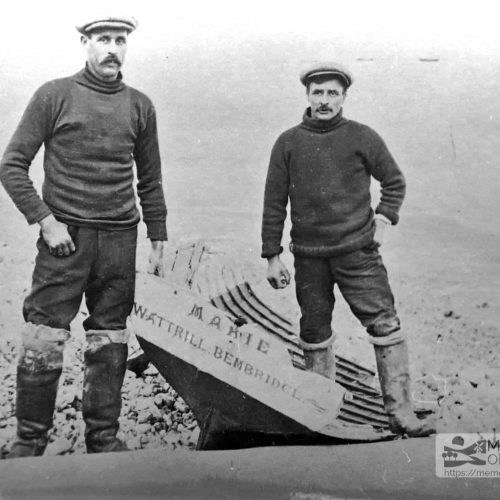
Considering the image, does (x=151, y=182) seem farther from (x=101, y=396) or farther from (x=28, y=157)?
(x=101, y=396)

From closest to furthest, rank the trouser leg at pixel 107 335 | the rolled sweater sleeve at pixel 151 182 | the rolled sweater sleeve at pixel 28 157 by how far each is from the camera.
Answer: the rolled sweater sleeve at pixel 28 157
the trouser leg at pixel 107 335
the rolled sweater sleeve at pixel 151 182

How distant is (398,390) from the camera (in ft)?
15.0

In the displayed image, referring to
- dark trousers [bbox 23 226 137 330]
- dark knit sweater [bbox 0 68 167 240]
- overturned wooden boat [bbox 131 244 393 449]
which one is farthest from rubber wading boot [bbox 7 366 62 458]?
dark knit sweater [bbox 0 68 167 240]

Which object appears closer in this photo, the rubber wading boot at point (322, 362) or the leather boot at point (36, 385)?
the leather boot at point (36, 385)

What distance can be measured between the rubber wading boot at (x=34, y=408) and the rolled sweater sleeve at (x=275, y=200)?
1.29 metres

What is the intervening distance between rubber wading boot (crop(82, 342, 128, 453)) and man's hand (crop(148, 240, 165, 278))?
0.42m

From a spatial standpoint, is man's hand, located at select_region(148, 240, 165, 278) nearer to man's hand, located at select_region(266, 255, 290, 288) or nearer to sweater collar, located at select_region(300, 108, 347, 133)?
man's hand, located at select_region(266, 255, 290, 288)

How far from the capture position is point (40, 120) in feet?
14.3

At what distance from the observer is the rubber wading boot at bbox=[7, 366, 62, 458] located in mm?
4461

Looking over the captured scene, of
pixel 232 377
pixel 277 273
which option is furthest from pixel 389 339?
pixel 232 377

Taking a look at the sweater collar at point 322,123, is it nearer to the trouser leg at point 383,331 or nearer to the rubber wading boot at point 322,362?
the trouser leg at point 383,331

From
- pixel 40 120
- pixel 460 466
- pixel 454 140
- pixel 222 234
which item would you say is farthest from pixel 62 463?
pixel 454 140

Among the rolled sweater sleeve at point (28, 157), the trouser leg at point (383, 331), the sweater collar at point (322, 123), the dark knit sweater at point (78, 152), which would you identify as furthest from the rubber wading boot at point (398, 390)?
the rolled sweater sleeve at point (28, 157)

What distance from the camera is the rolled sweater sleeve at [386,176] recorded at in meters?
4.55
